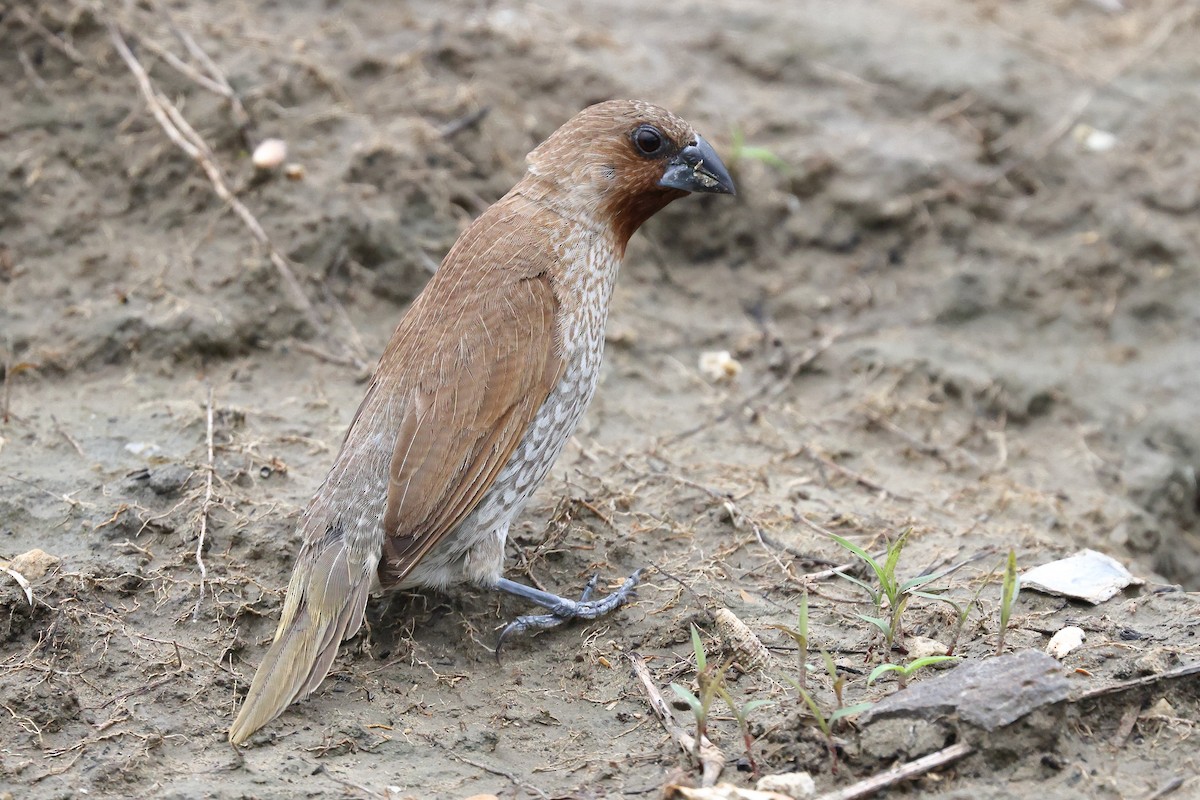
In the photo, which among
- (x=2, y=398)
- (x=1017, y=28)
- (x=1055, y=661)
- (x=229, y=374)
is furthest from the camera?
(x=1017, y=28)

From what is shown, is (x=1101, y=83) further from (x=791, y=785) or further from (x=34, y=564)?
(x=34, y=564)

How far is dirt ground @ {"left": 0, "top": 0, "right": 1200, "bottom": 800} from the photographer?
3.26 metres

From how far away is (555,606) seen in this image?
3.79 m

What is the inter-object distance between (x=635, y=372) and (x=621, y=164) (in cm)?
146

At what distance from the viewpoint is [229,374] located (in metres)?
5.00

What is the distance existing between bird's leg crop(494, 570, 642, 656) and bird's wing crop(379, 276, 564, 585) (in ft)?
1.05

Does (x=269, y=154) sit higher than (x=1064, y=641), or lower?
higher

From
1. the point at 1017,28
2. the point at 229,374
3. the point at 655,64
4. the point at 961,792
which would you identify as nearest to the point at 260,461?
the point at 229,374

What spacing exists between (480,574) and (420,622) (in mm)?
234

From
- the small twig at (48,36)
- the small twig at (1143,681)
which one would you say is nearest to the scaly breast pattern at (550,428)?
the small twig at (1143,681)

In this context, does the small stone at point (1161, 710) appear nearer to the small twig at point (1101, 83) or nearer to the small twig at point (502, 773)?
the small twig at point (502, 773)

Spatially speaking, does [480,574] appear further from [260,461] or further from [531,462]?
[260,461]

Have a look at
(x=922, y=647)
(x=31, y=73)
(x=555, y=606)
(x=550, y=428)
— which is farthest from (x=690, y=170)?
(x=31, y=73)

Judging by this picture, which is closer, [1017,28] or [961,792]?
[961,792]
